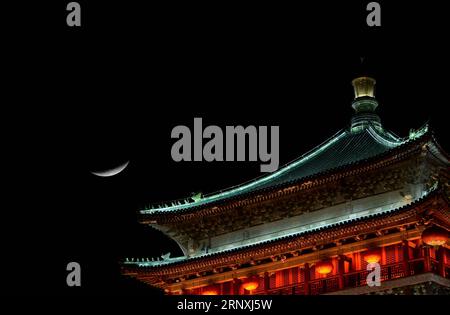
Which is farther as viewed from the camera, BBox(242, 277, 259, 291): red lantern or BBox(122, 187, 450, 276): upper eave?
BBox(242, 277, 259, 291): red lantern

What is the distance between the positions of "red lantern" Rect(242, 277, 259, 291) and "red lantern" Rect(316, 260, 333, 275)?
292 cm

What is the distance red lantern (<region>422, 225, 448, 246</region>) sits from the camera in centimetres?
2330

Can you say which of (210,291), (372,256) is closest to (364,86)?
(372,256)

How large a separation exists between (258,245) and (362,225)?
438cm

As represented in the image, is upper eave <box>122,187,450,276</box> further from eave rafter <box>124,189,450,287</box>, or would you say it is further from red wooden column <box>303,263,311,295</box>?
red wooden column <box>303,263,311,295</box>

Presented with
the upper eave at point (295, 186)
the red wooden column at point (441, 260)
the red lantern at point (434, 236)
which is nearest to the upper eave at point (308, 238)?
the red lantern at point (434, 236)

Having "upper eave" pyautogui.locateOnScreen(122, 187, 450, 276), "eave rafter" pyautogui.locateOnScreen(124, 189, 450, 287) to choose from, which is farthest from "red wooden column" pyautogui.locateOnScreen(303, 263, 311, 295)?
"upper eave" pyautogui.locateOnScreen(122, 187, 450, 276)

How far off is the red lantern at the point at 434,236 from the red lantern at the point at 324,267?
154 inches

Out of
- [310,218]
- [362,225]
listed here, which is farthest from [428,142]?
[310,218]

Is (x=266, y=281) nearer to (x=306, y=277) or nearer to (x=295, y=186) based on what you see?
(x=306, y=277)

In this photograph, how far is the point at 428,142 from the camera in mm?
25078

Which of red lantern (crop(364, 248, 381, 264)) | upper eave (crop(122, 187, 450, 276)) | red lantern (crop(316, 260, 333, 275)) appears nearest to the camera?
upper eave (crop(122, 187, 450, 276))

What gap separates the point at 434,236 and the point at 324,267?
4.47 metres
